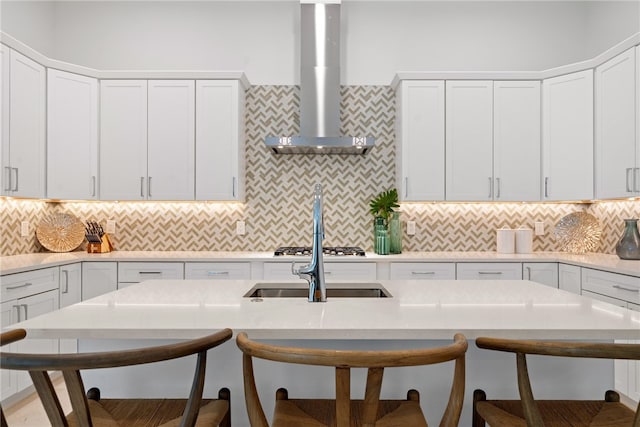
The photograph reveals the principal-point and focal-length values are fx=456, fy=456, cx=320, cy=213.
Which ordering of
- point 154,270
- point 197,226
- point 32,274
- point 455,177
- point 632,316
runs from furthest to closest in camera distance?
point 197,226 < point 455,177 < point 154,270 < point 32,274 < point 632,316

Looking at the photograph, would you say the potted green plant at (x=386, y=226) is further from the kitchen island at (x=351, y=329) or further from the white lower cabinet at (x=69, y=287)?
the white lower cabinet at (x=69, y=287)

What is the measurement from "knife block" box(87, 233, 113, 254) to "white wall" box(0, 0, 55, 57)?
182 cm

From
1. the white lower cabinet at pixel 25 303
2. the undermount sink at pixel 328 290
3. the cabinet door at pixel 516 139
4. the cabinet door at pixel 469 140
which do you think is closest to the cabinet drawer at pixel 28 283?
the white lower cabinet at pixel 25 303

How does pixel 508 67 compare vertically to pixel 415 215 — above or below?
above

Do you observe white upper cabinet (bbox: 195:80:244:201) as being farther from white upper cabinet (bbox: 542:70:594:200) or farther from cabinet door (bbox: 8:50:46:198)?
white upper cabinet (bbox: 542:70:594:200)

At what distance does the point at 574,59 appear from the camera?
438 centimetres

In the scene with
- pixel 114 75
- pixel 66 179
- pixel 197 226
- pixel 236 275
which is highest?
pixel 114 75

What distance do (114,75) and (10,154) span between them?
43.1 inches

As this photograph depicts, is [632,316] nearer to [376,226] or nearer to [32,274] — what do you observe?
[376,226]

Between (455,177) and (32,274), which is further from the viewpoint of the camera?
(455,177)

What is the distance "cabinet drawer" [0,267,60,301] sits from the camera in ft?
9.33

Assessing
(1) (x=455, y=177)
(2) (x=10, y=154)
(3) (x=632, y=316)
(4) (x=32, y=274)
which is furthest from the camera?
(1) (x=455, y=177)

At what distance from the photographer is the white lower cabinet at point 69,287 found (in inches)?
136

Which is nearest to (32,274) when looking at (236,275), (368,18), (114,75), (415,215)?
(236,275)
